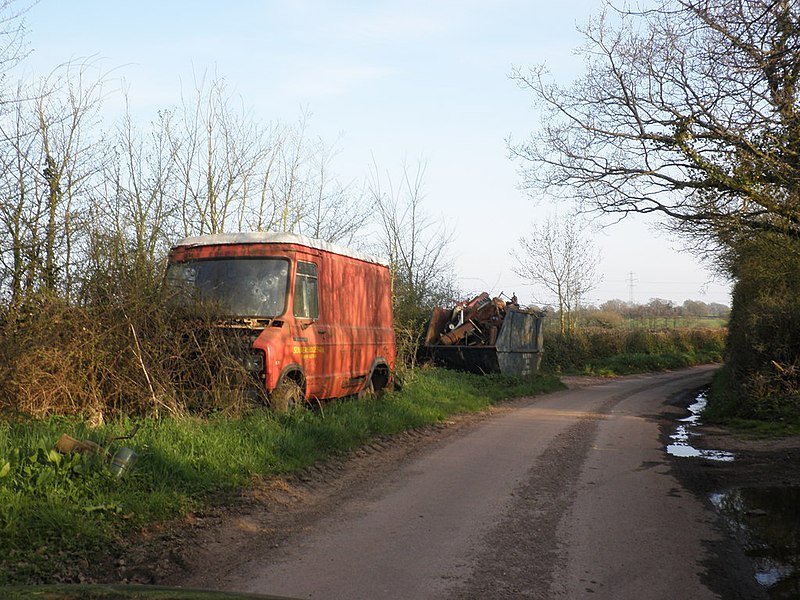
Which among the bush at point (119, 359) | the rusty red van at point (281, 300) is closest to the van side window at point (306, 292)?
the rusty red van at point (281, 300)

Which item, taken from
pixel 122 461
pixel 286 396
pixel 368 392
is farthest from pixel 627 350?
pixel 122 461

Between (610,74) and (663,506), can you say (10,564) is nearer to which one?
(663,506)

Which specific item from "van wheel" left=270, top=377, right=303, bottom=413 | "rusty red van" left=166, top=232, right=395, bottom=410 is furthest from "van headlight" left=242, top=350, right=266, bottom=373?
"van wheel" left=270, top=377, right=303, bottom=413

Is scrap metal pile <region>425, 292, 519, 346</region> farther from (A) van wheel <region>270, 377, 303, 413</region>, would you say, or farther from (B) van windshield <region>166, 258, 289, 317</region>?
(B) van windshield <region>166, 258, 289, 317</region>

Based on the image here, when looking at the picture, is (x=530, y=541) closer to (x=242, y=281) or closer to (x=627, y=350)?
(x=242, y=281)

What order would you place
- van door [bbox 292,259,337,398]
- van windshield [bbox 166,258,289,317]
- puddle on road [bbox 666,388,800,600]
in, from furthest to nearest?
1. van door [bbox 292,259,337,398]
2. van windshield [bbox 166,258,289,317]
3. puddle on road [bbox 666,388,800,600]

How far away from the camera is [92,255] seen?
9.77m

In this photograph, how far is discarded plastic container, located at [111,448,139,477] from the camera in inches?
258

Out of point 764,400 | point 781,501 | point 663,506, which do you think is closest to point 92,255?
point 663,506

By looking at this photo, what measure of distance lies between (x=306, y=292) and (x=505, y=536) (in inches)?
221

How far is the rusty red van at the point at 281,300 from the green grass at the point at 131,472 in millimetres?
565

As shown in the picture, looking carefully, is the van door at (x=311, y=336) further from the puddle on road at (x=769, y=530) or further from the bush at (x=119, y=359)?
the puddle on road at (x=769, y=530)

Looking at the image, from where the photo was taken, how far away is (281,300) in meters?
10.4

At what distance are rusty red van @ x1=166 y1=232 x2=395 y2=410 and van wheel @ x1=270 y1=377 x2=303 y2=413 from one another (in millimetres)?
14
